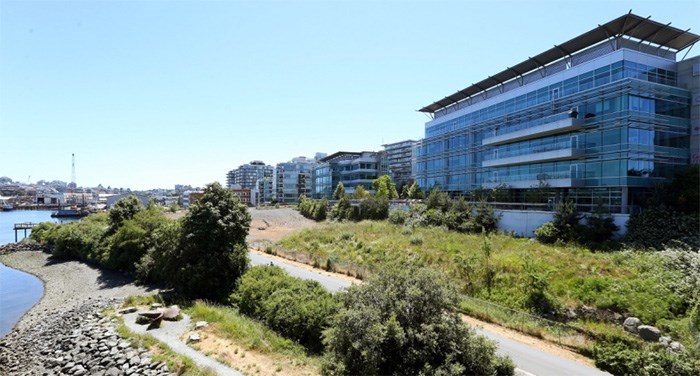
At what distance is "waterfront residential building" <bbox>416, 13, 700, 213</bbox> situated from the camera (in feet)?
105

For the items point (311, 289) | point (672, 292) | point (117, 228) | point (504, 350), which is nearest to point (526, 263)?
point (672, 292)

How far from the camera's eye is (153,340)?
17.3m

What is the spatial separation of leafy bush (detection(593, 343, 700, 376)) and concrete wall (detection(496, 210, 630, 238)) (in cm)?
2268

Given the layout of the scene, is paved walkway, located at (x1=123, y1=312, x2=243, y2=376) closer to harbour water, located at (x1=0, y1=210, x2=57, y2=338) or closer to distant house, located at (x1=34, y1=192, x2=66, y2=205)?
harbour water, located at (x1=0, y1=210, x2=57, y2=338)

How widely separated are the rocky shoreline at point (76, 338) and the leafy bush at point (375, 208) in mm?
35422

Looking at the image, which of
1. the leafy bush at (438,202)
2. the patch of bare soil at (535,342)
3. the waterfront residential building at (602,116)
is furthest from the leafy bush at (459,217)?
the patch of bare soil at (535,342)

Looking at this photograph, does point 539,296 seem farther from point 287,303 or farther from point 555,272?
point 287,303

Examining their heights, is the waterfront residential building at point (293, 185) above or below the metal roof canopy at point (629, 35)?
below

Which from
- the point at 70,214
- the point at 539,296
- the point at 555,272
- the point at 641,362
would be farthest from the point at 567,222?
the point at 70,214

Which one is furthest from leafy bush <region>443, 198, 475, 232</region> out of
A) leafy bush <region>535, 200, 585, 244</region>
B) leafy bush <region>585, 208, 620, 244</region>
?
leafy bush <region>585, 208, 620, 244</region>

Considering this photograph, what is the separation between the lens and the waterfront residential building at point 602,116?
1257 inches

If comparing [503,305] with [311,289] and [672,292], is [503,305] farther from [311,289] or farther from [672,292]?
[311,289]

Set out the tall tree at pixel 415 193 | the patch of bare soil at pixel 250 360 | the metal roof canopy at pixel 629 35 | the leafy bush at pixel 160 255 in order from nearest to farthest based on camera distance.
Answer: the patch of bare soil at pixel 250 360
the leafy bush at pixel 160 255
the metal roof canopy at pixel 629 35
the tall tree at pixel 415 193

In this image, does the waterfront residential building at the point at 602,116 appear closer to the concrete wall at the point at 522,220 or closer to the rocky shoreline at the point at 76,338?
the concrete wall at the point at 522,220
